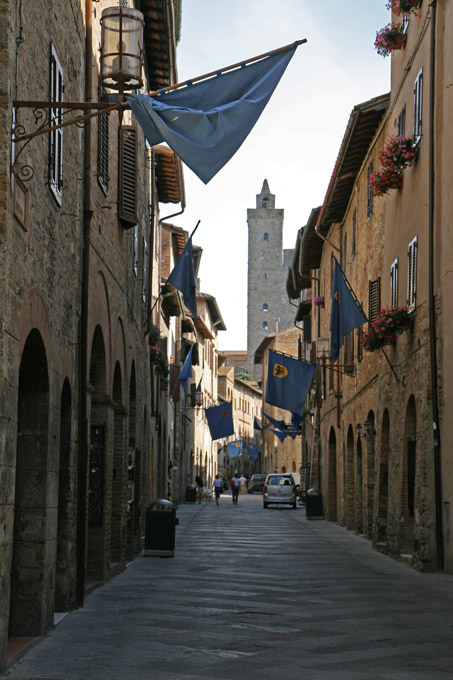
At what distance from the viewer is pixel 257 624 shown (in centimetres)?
1060

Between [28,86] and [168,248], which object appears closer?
[28,86]

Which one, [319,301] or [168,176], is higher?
[168,176]

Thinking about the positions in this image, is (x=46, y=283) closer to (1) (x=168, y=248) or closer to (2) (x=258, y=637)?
(2) (x=258, y=637)

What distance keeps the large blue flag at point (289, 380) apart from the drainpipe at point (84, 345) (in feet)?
49.4

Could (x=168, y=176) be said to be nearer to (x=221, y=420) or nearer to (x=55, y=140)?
(x=221, y=420)

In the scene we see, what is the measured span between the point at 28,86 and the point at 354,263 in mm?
19579

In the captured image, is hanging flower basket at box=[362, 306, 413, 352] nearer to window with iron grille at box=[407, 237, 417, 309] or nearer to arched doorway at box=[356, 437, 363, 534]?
window with iron grille at box=[407, 237, 417, 309]

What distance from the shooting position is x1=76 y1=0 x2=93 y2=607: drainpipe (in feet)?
40.0

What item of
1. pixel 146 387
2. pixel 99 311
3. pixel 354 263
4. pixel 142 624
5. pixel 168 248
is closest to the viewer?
Result: pixel 142 624

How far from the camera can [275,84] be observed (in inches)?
347

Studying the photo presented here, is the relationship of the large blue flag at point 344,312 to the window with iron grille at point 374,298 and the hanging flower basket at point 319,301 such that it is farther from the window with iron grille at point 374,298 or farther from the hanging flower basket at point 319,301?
the hanging flower basket at point 319,301

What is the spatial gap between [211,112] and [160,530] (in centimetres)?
1174

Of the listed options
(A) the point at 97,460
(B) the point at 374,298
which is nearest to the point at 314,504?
(B) the point at 374,298

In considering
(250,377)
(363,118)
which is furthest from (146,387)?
(250,377)
